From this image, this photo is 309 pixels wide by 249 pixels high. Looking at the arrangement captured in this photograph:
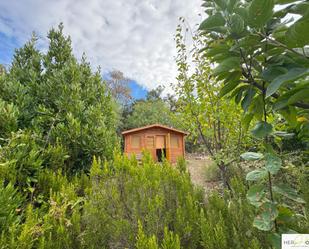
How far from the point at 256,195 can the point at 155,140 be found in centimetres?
1334

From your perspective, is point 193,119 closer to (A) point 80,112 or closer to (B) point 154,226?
(A) point 80,112

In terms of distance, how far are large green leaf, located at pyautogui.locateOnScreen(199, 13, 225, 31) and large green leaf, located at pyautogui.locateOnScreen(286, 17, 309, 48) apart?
0.79ft

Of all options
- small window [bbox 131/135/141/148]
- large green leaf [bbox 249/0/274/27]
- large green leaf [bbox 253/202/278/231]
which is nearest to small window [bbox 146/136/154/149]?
small window [bbox 131/135/141/148]

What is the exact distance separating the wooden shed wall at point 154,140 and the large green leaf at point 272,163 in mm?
12435

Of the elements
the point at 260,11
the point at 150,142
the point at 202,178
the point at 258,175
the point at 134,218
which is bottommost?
the point at 202,178

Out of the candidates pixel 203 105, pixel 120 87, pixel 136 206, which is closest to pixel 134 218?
pixel 136 206

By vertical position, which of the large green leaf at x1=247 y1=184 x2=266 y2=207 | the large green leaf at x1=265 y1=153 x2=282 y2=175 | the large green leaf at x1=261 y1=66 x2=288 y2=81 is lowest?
the large green leaf at x1=247 y1=184 x2=266 y2=207

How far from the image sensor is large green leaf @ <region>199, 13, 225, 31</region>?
2.63 ft

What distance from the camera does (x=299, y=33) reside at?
67 cm

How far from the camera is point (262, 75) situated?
2.74ft

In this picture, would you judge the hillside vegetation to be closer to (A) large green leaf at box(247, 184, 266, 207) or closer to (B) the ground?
(A) large green leaf at box(247, 184, 266, 207)

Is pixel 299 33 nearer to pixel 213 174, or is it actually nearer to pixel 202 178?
pixel 213 174

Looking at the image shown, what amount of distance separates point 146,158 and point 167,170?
27 centimetres

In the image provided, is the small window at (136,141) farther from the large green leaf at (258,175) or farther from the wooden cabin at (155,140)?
the large green leaf at (258,175)
